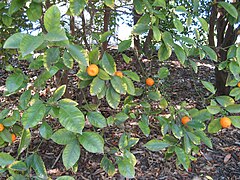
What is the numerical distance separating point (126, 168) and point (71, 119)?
433 millimetres

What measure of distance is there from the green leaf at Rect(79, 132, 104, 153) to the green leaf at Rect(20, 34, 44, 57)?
0.37 meters

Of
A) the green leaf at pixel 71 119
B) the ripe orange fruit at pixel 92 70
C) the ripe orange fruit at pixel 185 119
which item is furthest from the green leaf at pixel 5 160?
the ripe orange fruit at pixel 185 119

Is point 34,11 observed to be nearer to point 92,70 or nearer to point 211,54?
point 92,70

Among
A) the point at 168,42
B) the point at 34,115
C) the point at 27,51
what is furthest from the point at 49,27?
the point at 168,42

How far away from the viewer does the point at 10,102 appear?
3.02 m

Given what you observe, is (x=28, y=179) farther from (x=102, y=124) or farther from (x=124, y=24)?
(x=124, y=24)

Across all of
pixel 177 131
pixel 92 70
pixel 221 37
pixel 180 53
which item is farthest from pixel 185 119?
pixel 221 37

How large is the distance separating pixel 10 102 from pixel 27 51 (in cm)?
226

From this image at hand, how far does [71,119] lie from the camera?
39.0 inches

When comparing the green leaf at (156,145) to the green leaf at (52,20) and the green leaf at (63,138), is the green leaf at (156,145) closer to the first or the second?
the green leaf at (63,138)

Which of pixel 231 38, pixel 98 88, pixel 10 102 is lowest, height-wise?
pixel 10 102

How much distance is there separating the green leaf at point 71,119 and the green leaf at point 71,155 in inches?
6.3

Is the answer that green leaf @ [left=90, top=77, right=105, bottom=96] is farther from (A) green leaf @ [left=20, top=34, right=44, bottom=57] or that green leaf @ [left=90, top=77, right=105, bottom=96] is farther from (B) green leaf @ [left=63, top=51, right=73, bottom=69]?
(A) green leaf @ [left=20, top=34, right=44, bottom=57]

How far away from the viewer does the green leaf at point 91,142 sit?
3.59ft
